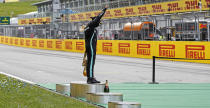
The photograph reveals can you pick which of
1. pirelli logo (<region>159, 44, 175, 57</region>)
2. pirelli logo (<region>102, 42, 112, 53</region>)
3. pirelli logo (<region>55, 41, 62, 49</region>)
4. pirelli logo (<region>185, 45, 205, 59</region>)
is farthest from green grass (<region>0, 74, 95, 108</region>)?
pirelli logo (<region>55, 41, 62, 49</region>)

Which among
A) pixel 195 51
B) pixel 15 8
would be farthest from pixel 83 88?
pixel 15 8

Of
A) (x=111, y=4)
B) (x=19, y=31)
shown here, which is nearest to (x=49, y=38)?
(x=19, y=31)

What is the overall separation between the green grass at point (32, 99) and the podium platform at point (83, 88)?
14.2 inches

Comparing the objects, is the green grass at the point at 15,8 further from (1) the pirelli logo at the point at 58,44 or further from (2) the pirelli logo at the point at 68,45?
(2) the pirelli logo at the point at 68,45

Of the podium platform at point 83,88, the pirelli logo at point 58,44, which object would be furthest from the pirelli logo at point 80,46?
the podium platform at point 83,88

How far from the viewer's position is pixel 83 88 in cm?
1035

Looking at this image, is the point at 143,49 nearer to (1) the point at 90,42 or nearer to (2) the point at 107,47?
(2) the point at 107,47

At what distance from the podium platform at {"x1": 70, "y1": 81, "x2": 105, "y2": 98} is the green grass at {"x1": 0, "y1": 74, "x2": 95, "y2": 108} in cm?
36

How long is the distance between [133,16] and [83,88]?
41442mm

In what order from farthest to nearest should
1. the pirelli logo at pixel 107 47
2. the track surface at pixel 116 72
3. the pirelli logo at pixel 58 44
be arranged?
the pirelli logo at pixel 58 44 < the pirelli logo at pixel 107 47 < the track surface at pixel 116 72

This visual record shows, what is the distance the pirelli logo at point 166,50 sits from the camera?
26344 millimetres

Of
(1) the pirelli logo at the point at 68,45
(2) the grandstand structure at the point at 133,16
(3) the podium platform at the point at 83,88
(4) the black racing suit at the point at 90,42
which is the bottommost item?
(3) the podium platform at the point at 83,88

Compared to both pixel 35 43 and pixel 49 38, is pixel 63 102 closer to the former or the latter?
pixel 49 38

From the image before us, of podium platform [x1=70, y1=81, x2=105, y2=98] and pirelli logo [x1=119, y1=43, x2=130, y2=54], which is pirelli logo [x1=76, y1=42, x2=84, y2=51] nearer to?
pirelli logo [x1=119, y1=43, x2=130, y2=54]
